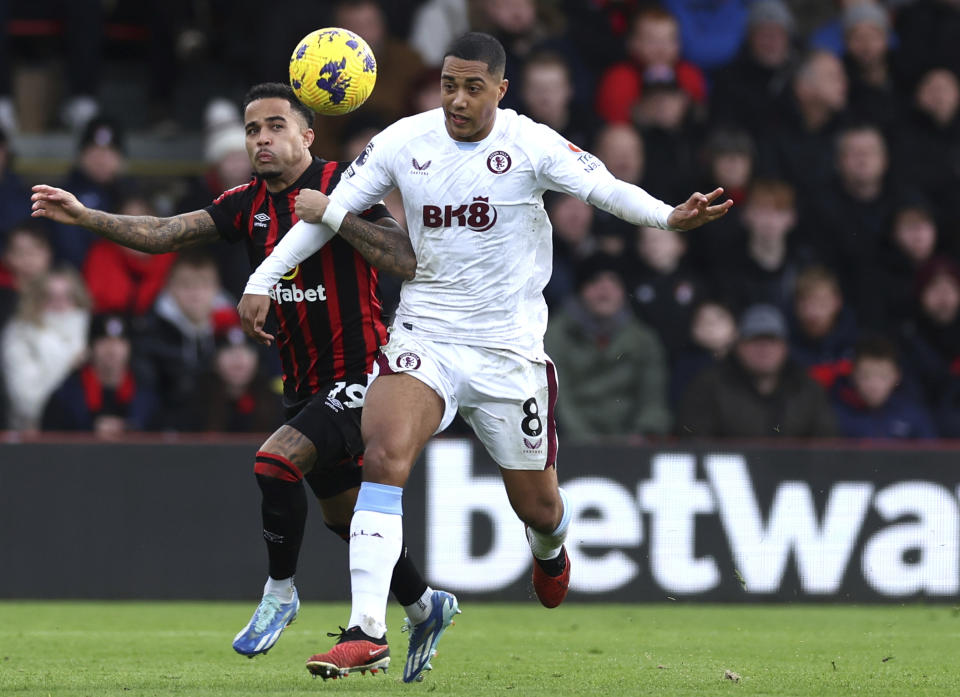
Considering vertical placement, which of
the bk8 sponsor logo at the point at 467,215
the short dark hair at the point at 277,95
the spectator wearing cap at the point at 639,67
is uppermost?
the spectator wearing cap at the point at 639,67

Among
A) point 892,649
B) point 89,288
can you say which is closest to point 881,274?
point 892,649

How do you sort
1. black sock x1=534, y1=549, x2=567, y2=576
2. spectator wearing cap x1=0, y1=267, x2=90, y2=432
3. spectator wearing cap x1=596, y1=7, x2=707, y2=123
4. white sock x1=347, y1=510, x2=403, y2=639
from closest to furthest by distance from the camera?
white sock x1=347, y1=510, x2=403, y2=639
black sock x1=534, y1=549, x2=567, y2=576
spectator wearing cap x1=0, y1=267, x2=90, y2=432
spectator wearing cap x1=596, y1=7, x2=707, y2=123

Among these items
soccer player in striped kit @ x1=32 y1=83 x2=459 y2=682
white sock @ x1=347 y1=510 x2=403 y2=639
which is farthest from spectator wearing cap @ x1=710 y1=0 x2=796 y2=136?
white sock @ x1=347 y1=510 x2=403 y2=639

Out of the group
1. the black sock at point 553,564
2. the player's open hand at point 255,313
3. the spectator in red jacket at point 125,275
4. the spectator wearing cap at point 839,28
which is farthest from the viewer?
A: the spectator wearing cap at point 839,28

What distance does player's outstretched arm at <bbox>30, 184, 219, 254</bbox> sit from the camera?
289 inches

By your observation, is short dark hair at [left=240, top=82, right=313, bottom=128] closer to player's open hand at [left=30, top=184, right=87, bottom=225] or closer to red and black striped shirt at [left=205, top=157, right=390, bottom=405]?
red and black striped shirt at [left=205, top=157, right=390, bottom=405]

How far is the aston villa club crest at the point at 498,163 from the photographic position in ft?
23.5

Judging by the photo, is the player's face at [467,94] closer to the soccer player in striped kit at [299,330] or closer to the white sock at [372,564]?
the soccer player in striped kit at [299,330]

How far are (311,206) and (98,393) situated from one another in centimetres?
487

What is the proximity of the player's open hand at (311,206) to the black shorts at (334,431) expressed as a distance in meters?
0.82

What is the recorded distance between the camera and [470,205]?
716 centimetres

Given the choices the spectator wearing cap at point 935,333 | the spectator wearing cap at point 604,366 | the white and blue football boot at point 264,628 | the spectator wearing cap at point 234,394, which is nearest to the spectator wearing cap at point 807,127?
the spectator wearing cap at point 935,333

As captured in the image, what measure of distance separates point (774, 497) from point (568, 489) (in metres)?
1.39

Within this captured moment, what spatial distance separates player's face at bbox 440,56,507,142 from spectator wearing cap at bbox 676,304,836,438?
5042 mm
